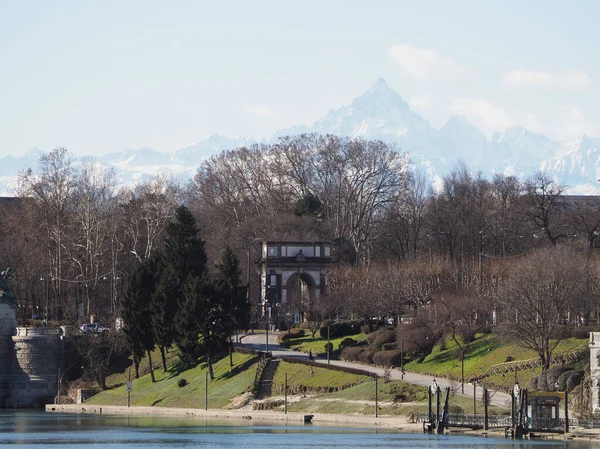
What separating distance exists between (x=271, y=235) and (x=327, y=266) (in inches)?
387

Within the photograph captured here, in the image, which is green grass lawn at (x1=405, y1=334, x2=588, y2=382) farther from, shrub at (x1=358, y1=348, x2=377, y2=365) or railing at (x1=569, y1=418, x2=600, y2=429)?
railing at (x1=569, y1=418, x2=600, y2=429)

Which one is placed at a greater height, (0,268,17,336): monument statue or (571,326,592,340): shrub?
(0,268,17,336): monument statue

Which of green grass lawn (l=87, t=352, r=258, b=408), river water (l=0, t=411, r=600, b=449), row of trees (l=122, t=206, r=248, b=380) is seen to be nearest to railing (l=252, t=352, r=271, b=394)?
green grass lawn (l=87, t=352, r=258, b=408)

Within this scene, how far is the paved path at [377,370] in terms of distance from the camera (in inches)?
3600

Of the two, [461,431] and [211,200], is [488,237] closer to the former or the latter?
[211,200]

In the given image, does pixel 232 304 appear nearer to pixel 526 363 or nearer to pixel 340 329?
pixel 340 329

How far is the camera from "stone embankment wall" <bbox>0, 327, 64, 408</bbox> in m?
122

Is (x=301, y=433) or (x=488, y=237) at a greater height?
(x=488, y=237)

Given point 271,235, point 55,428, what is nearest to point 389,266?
point 271,235

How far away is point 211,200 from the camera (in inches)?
6363

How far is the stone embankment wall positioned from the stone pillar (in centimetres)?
5156

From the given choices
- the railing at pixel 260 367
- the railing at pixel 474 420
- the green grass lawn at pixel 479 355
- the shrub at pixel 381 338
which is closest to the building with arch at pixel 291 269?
the shrub at pixel 381 338

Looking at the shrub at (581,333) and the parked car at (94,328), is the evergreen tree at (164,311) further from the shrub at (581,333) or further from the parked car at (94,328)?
the shrub at (581,333)

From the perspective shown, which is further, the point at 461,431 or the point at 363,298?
the point at 363,298
